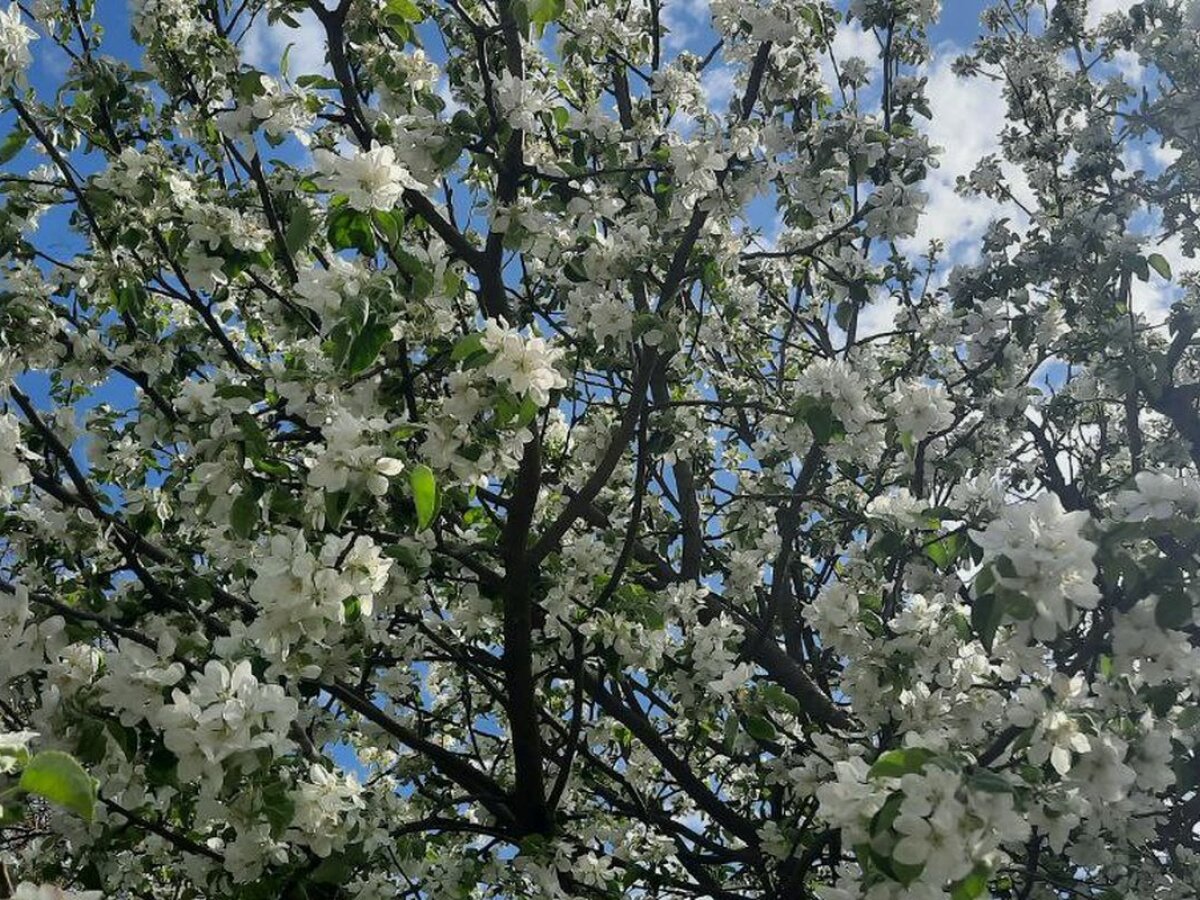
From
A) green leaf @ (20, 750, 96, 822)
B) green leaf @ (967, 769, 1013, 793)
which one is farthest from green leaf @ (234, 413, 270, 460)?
green leaf @ (967, 769, 1013, 793)

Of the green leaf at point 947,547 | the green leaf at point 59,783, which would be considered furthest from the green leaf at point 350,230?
the green leaf at point 947,547

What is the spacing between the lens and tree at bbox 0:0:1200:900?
271 cm

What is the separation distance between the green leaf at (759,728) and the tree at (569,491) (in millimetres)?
53

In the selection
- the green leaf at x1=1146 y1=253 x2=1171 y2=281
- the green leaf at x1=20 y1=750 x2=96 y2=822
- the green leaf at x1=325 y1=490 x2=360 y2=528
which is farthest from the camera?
the green leaf at x1=1146 y1=253 x2=1171 y2=281

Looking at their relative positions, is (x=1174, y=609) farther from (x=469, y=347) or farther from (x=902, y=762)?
(x=469, y=347)

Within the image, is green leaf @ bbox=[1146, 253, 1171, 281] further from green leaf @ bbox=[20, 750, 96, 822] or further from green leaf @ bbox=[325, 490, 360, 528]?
green leaf @ bbox=[20, 750, 96, 822]

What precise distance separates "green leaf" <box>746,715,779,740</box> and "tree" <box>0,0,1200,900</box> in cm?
5

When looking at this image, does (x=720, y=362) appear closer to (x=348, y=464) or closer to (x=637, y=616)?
(x=637, y=616)

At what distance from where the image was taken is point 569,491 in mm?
5152

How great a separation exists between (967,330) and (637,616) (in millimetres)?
2637

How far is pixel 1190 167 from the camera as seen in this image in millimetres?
5930

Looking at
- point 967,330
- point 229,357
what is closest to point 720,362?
point 967,330

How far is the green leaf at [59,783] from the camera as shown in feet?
5.08

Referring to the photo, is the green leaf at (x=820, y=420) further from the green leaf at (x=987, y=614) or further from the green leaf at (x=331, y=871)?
the green leaf at (x=331, y=871)
